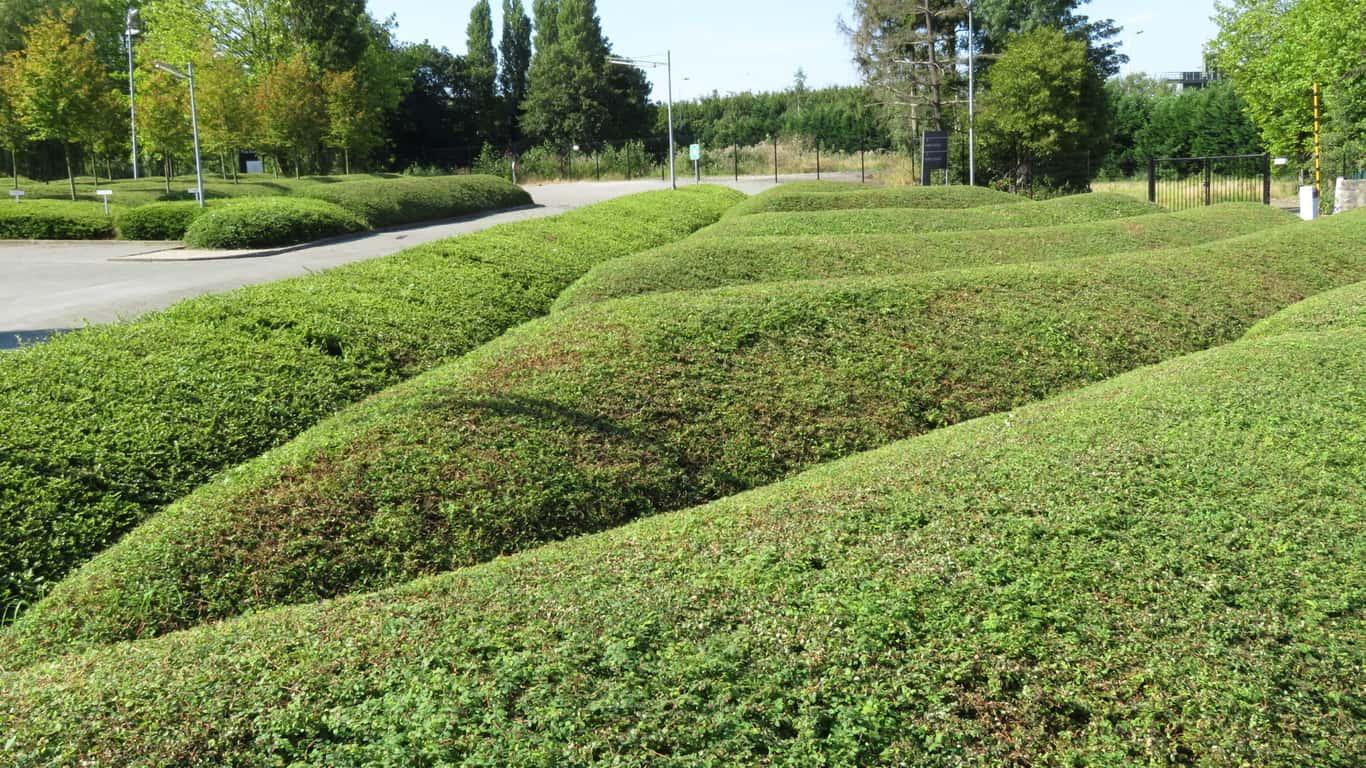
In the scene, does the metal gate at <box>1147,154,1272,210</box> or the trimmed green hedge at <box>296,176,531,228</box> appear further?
the trimmed green hedge at <box>296,176,531,228</box>

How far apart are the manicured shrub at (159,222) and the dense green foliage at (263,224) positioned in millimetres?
1065

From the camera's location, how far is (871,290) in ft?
25.9

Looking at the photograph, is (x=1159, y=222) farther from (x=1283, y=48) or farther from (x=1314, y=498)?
(x=1283, y=48)

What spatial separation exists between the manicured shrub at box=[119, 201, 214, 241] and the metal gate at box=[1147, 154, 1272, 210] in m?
19.5

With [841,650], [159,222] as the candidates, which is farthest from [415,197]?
[841,650]

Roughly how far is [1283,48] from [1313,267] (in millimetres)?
18856

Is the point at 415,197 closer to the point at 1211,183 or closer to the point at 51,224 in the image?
the point at 51,224

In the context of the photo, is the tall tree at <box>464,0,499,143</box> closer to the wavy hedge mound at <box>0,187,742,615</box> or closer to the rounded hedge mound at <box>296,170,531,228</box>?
the rounded hedge mound at <box>296,170,531,228</box>

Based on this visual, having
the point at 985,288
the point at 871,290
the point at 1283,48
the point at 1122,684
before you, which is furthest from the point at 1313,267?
the point at 1283,48

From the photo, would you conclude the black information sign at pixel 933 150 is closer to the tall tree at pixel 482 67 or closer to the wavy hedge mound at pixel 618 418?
the wavy hedge mound at pixel 618 418

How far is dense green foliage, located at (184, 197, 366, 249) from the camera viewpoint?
1842cm

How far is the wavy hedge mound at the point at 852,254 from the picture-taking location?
30.4 feet

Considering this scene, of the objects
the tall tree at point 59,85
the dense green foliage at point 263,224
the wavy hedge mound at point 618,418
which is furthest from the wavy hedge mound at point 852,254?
the tall tree at point 59,85

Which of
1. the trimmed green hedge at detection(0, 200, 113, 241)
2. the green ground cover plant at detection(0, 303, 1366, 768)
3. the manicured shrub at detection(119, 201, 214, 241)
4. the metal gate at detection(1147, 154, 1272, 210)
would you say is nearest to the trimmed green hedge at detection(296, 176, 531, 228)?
the manicured shrub at detection(119, 201, 214, 241)
